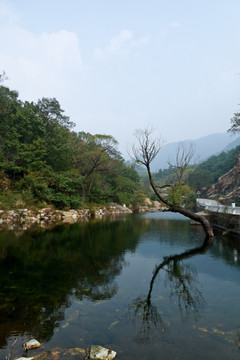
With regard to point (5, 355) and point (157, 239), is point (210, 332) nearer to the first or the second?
point (5, 355)

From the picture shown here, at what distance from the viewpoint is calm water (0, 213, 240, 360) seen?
4367 millimetres

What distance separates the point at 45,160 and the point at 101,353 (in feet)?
96.8

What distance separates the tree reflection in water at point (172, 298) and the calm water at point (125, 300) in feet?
0.07

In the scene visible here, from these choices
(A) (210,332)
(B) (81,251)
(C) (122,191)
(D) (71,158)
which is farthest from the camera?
(C) (122,191)

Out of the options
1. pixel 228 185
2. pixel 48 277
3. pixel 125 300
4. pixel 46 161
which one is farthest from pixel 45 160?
pixel 228 185

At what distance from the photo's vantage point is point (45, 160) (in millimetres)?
31328

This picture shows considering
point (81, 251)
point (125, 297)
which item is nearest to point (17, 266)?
point (81, 251)

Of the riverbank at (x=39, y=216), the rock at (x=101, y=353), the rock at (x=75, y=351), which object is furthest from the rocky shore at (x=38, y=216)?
the rock at (x=101, y=353)

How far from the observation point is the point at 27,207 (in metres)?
24.0

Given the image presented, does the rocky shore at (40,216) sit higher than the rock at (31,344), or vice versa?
the rocky shore at (40,216)

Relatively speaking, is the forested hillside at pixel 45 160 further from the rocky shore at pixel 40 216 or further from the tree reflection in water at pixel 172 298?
the tree reflection in water at pixel 172 298

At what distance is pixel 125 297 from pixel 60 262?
410 cm

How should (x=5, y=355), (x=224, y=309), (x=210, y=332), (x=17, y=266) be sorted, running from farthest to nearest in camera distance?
(x=17, y=266)
(x=224, y=309)
(x=210, y=332)
(x=5, y=355)

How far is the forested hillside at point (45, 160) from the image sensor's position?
1040 inches
